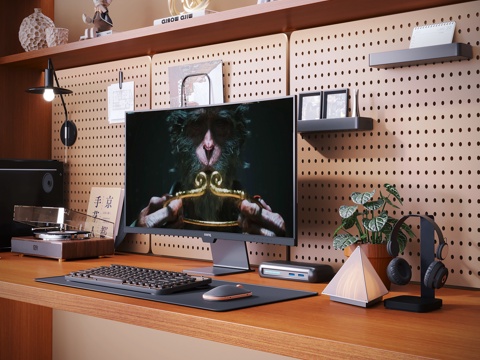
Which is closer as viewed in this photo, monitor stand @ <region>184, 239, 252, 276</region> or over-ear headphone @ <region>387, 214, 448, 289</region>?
over-ear headphone @ <region>387, 214, 448, 289</region>

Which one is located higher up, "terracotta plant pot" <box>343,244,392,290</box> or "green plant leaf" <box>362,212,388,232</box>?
"green plant leaf" <box>362,212,388,232</box>

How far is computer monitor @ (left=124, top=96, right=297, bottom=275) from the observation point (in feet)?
6.20

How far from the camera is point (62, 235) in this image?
2.37 m

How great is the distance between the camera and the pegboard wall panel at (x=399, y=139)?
175 centimetres

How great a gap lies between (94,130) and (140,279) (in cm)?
122

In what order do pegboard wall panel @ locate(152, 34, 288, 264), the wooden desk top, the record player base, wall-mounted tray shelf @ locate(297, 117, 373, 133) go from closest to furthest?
the wooden desk top → wall-mounted tray shelf @ locate(297, 117, 373, 133) → pegboard wall panel @ locate(152, 34, 288, 264) → the record player base

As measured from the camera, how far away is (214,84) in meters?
2.32

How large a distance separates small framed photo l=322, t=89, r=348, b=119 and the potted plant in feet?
0.90

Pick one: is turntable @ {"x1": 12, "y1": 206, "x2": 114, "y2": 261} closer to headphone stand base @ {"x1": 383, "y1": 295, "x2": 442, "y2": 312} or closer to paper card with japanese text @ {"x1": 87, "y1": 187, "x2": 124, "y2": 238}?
paper card with japanese text @ {"x1": 87, "y1": 187, "x2": 124, "y2": 238}

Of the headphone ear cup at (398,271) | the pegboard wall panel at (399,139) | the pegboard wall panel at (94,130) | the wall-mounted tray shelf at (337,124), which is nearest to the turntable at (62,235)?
the pegboard wall panel at (94,130)

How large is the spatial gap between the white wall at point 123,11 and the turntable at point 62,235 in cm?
83

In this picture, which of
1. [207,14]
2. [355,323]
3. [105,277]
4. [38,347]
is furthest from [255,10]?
[38,347]

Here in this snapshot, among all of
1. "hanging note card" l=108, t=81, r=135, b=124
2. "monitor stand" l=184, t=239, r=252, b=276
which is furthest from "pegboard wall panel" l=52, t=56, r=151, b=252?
"monitor stand" l=184, t=239, r=252, b=276

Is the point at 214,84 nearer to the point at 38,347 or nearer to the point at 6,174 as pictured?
the point at 6,174
